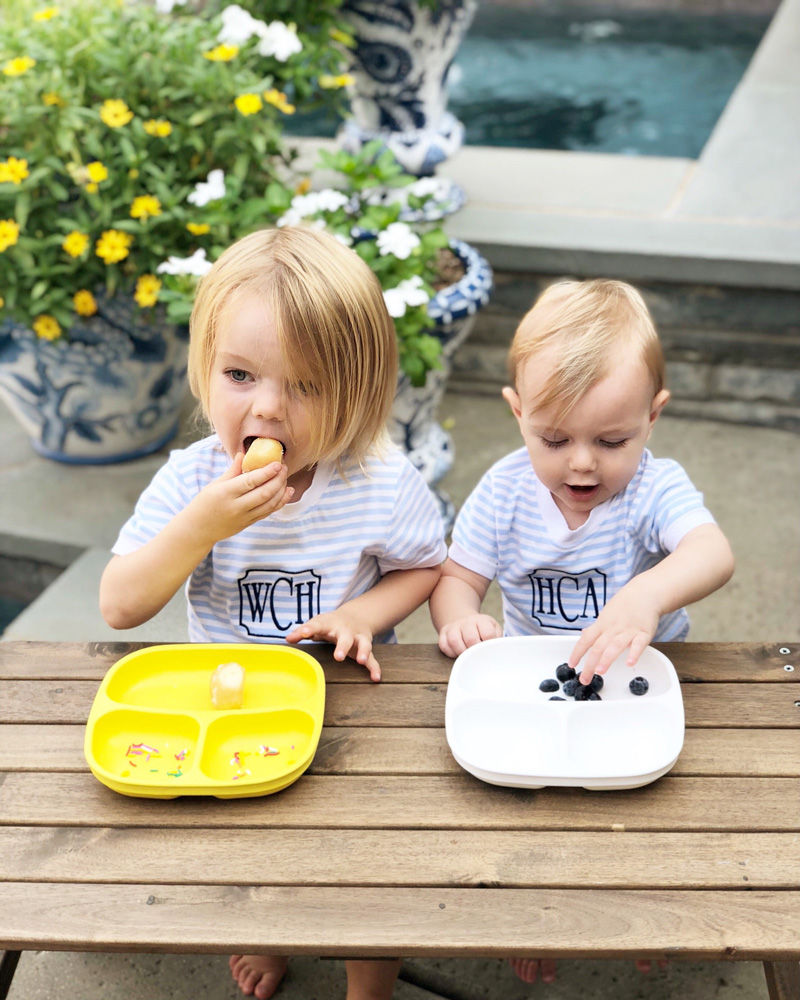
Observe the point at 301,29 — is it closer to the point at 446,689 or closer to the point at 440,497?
the point at 440,497

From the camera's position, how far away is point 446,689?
1348 mm

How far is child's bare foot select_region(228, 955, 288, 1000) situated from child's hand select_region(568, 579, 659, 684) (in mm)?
771

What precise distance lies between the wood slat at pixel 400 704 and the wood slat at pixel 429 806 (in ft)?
0.36

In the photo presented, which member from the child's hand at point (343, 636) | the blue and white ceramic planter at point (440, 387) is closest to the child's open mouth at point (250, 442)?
the child's hand at point (343, 636)

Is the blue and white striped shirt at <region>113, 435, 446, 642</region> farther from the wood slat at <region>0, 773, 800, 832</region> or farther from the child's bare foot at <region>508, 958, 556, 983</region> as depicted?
the child's bare foot at <region>508, 958, 556, 983</region>

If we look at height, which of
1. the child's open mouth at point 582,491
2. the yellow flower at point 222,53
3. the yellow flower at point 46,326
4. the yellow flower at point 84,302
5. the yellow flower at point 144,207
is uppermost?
the yellow flower at point 222,53

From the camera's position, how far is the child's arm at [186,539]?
51.4 inches

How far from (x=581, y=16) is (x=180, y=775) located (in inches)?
338

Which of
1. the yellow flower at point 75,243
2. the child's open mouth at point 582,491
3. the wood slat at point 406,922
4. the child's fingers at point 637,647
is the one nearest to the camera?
the wood slat at point 406,922

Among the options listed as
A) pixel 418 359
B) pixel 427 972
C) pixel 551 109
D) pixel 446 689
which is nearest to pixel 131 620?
pixel 446 689

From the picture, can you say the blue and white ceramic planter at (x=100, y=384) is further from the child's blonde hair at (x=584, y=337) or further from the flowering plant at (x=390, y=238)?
the child's blonde hair at (x=584, y=337)

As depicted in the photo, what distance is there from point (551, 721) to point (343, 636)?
12.3 inches

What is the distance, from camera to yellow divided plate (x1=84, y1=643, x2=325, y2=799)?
115 centimetres

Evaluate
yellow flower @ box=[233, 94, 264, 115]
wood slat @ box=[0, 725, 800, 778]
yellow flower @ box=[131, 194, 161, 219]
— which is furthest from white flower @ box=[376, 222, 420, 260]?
wood slat @ box=[0, 725, 800, 778]
